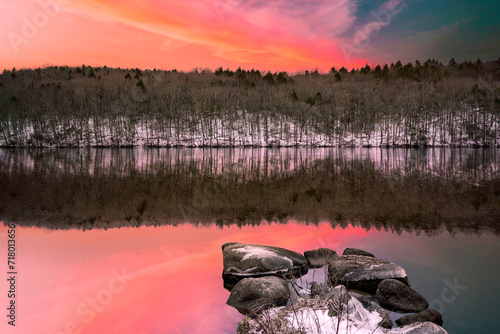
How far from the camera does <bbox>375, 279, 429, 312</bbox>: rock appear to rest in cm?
797

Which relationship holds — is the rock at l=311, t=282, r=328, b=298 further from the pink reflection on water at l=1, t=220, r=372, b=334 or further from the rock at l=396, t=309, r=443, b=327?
the pink reflection on water at l=1, t=220, r=372, b=334

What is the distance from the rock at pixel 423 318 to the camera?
715 centimetres

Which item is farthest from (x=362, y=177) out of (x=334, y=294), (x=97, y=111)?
(x=97, y=111)

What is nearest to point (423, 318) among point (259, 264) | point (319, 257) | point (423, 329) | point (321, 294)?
point (423, 329)

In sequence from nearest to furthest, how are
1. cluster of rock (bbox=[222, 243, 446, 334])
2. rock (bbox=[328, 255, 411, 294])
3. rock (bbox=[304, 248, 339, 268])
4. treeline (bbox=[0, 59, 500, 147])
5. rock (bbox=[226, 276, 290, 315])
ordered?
cluster of rock (bbox=[222, 243, 446, 334]) → rock (bbox=[226, 276, 290, 315]) → rock (bbox=[328, 255, 411, 294]) → rock (bbox=[304, 248, 339, 268]) → treeline (bbox=[0, 59, 500, 147])

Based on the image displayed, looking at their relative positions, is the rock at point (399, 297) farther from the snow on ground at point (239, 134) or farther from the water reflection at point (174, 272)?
the snow on ground at point (239, 134)

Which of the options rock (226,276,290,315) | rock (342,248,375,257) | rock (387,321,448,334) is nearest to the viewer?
rock (387,321,448,334)

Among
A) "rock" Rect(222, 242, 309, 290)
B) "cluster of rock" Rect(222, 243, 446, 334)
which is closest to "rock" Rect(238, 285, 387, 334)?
"cluster of rock" Rect(222, 243, 446, 334)

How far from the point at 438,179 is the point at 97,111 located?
350 ft

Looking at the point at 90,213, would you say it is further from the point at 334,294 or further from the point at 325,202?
the point at 334,294

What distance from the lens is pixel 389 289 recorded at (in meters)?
8.47

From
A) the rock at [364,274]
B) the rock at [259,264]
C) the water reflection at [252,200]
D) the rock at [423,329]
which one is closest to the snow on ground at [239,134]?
the water reflection at [252,200]

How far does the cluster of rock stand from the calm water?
0.58 meters

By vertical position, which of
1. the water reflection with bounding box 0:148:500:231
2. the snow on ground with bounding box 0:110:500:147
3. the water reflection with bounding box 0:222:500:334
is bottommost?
the water reflection with bounding box 0:222:500:334
